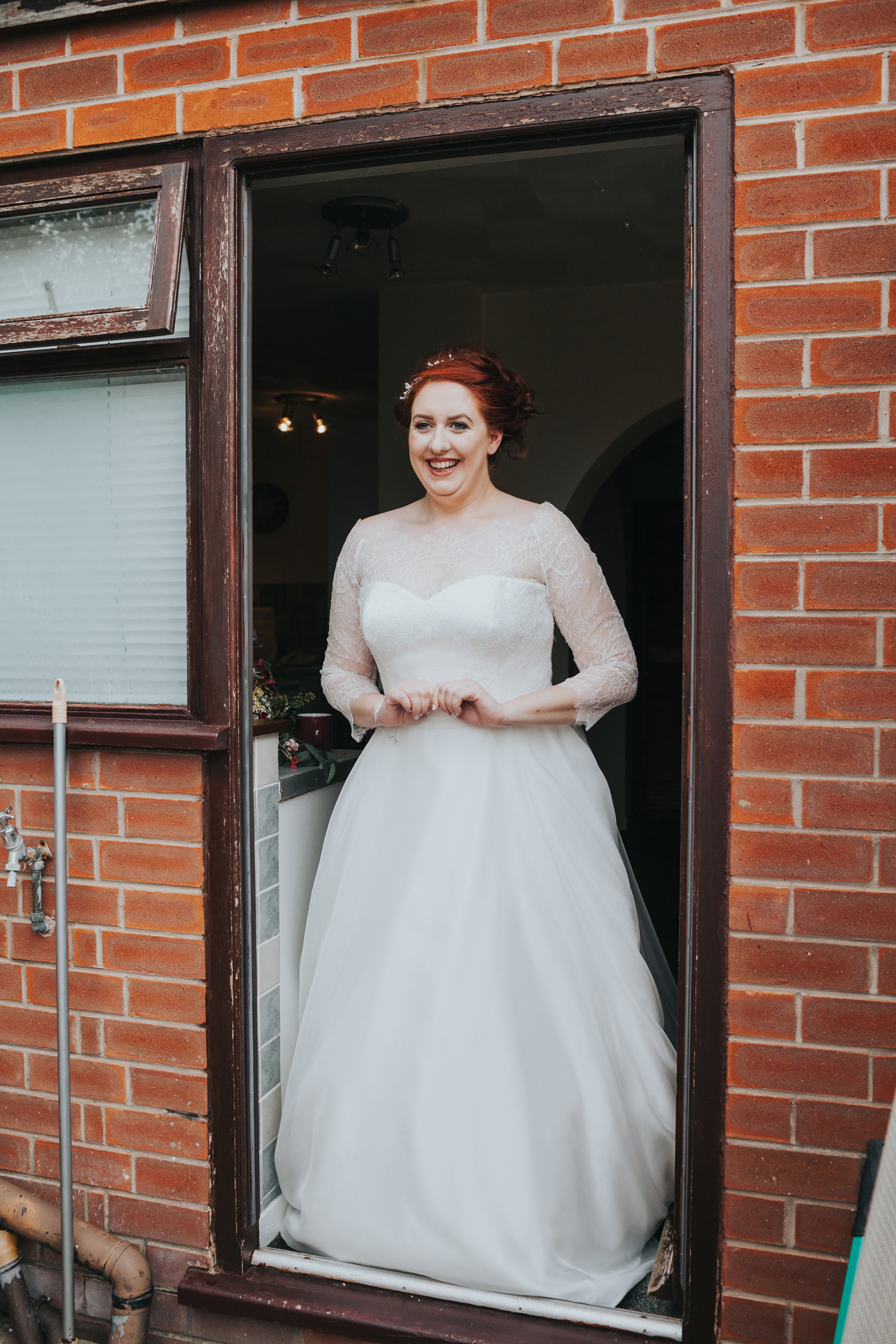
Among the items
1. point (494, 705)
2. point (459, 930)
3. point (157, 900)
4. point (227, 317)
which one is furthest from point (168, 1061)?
point (227, 317)

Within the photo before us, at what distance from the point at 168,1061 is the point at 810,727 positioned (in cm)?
149

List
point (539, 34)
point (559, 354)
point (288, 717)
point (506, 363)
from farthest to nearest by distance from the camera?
point (506, 363)
point (559, 354)
point (288, 717)
point (539, 34)

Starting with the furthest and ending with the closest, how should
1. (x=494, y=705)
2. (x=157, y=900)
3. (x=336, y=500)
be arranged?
1. (x=336, y=500)
2. (x=494, y=705)
3. (x=157, y=900)

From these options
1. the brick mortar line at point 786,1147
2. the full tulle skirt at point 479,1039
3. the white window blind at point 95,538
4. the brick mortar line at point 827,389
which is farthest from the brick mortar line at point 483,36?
the brick mortar line at point 786,1147

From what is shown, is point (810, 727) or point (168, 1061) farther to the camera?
point (168, 1061)

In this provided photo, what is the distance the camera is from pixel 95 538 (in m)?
2.23

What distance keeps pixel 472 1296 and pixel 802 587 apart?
5.02 feet

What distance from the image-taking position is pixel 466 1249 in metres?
2.03

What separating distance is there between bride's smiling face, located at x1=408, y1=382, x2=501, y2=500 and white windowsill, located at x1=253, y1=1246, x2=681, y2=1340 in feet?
5.69

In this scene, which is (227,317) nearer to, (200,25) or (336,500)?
(200,25)

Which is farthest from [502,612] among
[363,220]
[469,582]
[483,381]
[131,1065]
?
[363,220]

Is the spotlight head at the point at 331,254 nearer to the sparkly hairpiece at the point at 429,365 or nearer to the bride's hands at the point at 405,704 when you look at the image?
the sparkly hairpiece at the point at 429,365

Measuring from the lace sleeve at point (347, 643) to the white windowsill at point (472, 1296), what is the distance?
46.4 inches

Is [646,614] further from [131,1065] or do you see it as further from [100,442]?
[131,1065]
